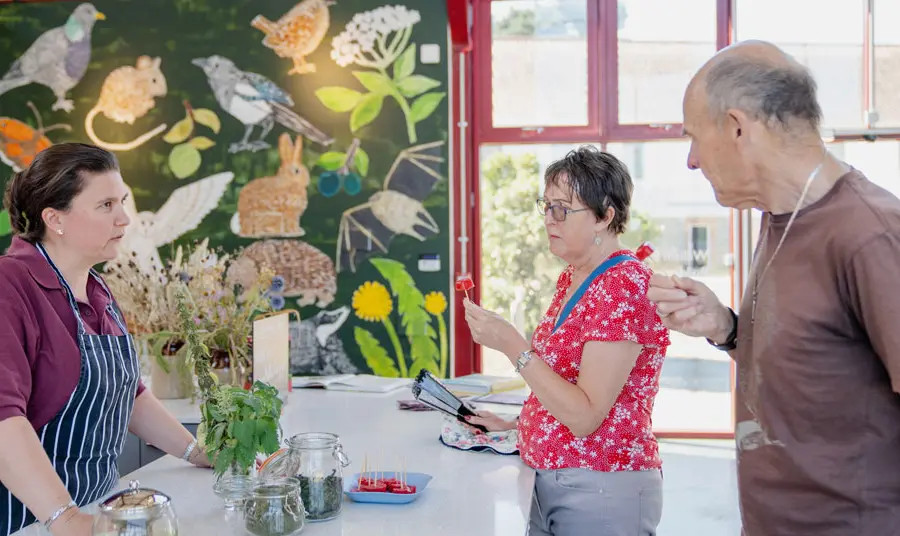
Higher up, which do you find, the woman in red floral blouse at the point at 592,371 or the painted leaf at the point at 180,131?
the painted leaf at the point at 180,131

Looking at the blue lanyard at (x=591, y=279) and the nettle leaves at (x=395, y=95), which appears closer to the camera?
the blue lanyard at (x=591, y=279)

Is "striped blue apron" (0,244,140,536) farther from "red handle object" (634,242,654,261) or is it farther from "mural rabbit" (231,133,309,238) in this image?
"mural rabbit" (231,133,309,238)

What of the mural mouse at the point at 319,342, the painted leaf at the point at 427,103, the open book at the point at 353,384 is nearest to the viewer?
the open book at the point at 353,384

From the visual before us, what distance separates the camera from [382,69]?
18.8 ft

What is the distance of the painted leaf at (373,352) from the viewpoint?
575 centimetres

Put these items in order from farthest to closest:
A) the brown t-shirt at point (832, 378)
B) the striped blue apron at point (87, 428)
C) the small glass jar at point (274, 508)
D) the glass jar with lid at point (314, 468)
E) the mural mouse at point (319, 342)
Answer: the mural mouse at point (319, 342), the striped blue apron at point (87, 428), the glass jar with lid at point (314, 468), the small glass jar at point (274, 508), the brown t-shirt at point (832, 378)

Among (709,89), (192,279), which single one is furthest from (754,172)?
(192,279)

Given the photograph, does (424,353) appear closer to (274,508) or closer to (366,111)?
(366,111)

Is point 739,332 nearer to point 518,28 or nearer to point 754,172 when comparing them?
point 754,172

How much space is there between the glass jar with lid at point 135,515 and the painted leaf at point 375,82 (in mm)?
4681

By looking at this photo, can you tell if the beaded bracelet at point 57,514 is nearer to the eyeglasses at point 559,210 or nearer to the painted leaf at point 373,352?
the eyeglasses at point 559,210

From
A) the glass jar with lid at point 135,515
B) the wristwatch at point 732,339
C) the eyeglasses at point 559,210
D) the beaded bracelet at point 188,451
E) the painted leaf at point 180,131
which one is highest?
the painted leaf at point 180,131

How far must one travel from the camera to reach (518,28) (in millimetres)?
5984

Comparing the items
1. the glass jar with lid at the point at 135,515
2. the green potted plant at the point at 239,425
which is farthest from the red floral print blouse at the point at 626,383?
the glass jar with lid at the point at 135,515
